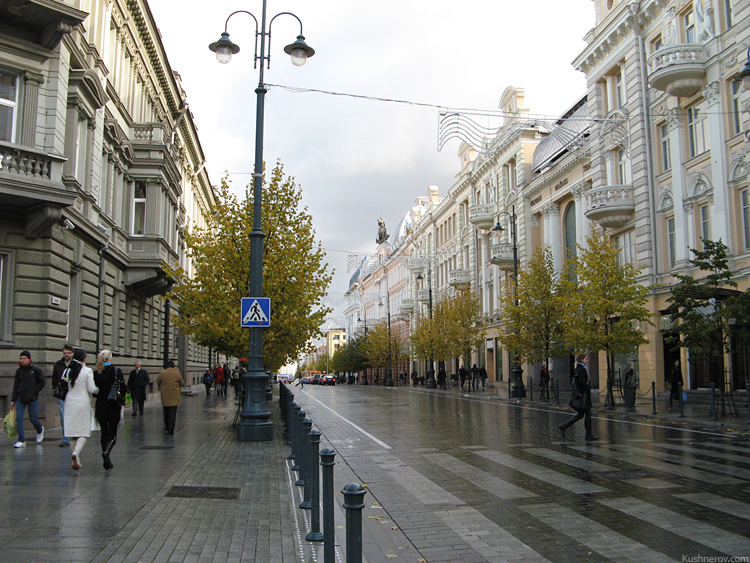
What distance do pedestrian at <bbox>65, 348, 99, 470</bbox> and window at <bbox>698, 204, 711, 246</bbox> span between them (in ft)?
73.1

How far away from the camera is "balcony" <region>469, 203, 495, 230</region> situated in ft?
159

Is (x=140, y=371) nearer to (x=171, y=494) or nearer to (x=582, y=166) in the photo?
(x=171, y=494)

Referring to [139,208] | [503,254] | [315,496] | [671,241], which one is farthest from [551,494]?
[503,254]

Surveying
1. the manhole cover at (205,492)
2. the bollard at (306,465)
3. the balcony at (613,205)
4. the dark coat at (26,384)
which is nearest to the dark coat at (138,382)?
the dark coat at (26,384)

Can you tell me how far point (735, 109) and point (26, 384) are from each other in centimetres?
2316

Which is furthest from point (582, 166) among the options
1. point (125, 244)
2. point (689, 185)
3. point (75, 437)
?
point (75, 437)

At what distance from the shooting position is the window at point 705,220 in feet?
82.3

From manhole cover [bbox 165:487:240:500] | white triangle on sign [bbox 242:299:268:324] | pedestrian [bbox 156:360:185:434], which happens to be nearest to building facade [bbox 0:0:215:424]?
pedestrian [bbox 156:360:185:434]

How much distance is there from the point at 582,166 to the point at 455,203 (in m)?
26.0

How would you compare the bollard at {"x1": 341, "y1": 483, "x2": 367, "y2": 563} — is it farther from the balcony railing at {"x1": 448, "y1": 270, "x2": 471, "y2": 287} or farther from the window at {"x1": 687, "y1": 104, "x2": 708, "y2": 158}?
the balcony railing at {"x1": 448, "y1": 270, "x2": 471, "y2": 287}

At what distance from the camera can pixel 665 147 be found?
92.3ft

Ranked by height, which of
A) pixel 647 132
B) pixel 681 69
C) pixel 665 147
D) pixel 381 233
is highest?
pixel 381 233

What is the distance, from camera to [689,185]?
1025 inches

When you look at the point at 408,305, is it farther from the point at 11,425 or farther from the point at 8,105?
the point at 11,425
